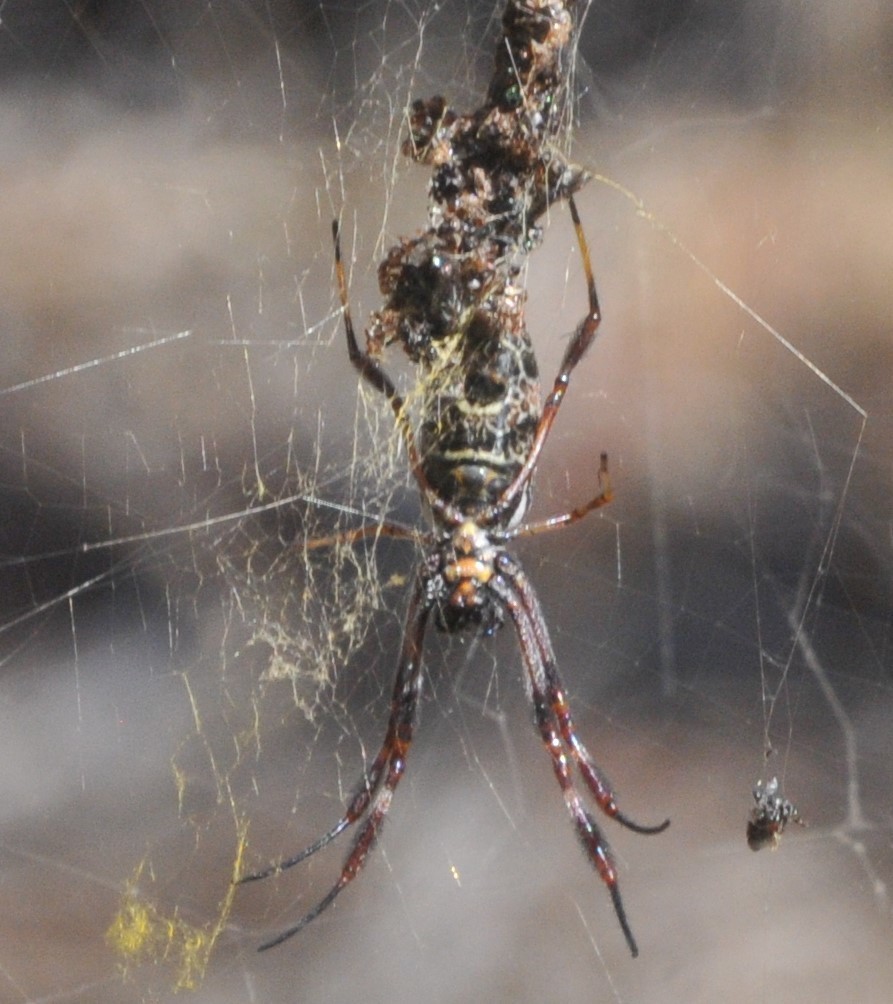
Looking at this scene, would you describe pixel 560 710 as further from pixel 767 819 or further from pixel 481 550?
pixel 767 819

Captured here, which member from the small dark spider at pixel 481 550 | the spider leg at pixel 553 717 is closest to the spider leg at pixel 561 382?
the small dark spider at pixel 481 550

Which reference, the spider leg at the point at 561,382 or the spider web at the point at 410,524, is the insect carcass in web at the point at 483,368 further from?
the spider web at the point at 410,524

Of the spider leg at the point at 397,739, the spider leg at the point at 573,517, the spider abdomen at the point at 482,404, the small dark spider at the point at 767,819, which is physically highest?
the spider abdomen at the point at 482,404

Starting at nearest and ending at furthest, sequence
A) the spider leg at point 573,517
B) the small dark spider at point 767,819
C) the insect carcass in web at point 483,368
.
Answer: the insect carcass in web at point 483,368 → the spider leg at point 573,517 → the small dark spider at point 767,819

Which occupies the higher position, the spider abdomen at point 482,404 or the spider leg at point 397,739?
the spider abdomen at point 482,404

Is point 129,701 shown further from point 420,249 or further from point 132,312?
point 420,249

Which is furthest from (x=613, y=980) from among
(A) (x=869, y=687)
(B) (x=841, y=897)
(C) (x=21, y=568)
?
(C) (x=21, y=568)

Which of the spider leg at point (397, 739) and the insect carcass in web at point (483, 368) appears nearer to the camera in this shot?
the insect carcass in web at point (483, 368)
